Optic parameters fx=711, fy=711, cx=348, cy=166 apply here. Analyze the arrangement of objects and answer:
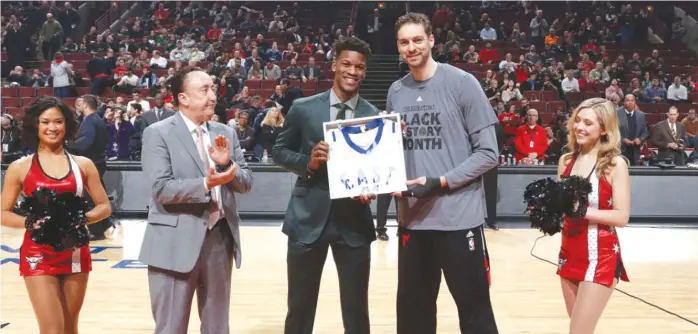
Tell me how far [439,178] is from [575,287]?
33.2 inches

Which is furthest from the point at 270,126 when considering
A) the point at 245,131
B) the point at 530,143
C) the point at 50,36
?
the point at 50,36

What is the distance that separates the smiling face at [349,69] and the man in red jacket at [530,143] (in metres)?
6.86

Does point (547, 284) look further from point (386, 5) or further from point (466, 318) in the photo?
point (386, 5)

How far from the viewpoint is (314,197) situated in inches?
125

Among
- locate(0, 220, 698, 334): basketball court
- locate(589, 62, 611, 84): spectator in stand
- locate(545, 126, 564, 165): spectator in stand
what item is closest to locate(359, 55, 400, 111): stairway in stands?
locate(589, 62, 611, 84): spectator in stand

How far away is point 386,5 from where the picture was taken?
62.1 feet

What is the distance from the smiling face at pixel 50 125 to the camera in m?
3.25

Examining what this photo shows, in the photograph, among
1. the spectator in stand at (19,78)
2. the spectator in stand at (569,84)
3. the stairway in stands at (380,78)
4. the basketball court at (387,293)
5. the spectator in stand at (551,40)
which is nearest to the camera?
the basketball court at (387,293)

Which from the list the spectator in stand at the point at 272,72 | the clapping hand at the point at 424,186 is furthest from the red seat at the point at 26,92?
the clapping hand at the point at 424,186

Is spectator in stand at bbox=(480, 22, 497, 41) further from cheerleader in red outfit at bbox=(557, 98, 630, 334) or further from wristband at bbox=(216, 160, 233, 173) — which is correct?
wristband at bbox=(216, 160, 233, 173)

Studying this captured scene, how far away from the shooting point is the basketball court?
4648mm

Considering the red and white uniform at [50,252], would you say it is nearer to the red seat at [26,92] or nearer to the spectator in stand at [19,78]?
the red seat at [26,92]

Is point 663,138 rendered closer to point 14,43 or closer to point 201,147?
point 201,147

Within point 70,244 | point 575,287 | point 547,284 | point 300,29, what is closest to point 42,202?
point 70,244
